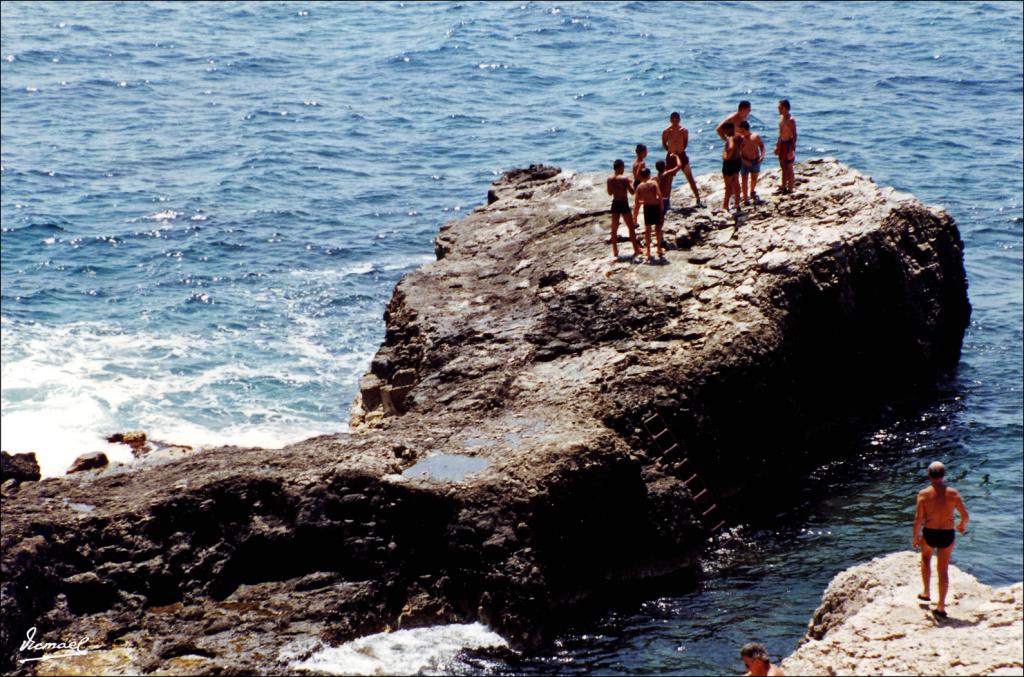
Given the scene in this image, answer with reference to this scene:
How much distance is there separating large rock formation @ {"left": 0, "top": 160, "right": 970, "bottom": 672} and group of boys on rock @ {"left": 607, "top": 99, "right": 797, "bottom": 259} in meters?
0.57

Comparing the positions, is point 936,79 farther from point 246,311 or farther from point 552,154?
point 246,311

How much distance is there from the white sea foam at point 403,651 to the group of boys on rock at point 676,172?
9182 millimetres

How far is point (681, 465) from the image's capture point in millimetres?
22672

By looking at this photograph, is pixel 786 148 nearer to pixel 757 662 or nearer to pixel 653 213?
pixel 653 213

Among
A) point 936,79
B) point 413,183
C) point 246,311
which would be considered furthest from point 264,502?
point 936,79

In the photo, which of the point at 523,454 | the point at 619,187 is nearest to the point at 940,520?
the point at 523,454

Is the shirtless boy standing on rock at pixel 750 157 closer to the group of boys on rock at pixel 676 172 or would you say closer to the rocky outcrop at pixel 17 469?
the group of boys on rock at pixel 676 172

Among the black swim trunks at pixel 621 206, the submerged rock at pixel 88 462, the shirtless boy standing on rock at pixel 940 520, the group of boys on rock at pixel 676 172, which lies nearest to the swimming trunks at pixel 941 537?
the shirtless boy standing on rock at pixel 940 520

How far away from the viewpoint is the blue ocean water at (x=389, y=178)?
2434 cm

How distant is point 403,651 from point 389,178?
28132mm

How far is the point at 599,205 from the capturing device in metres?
29.2

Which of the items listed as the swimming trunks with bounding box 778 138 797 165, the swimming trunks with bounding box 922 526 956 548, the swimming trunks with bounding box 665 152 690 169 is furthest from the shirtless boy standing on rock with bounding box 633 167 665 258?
the swimming trunks with bounding box 922 526 956 548

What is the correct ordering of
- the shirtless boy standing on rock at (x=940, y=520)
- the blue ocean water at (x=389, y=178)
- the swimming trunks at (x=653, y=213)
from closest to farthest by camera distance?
1. the shirtless boy standing on rock at (x=940, y=520)
2. the blue ocean water at (x=389, y=178)
3. the swimming trunks at (x=653, y=213)

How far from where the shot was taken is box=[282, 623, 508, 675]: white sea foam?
18812 millimetres
